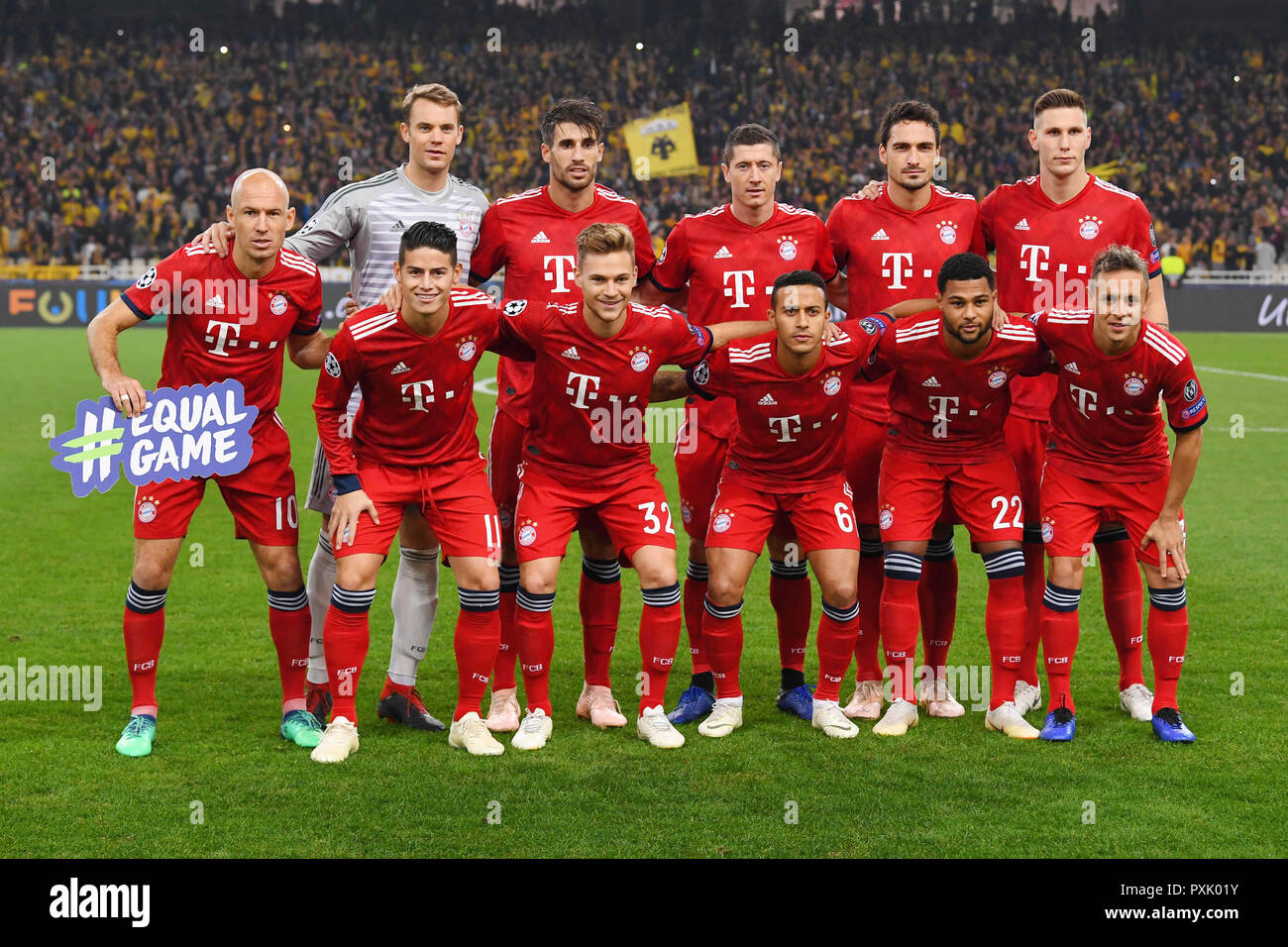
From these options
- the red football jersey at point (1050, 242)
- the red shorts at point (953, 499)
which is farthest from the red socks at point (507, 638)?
the red football jersey at point (1050, 242)

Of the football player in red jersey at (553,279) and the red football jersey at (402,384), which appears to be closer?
the red football jersey at (402,384)

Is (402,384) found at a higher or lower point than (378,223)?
lower

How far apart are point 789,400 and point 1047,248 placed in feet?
4.78

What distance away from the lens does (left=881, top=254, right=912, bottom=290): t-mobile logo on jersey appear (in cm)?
603

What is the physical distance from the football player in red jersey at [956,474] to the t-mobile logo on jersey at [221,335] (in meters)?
2.53

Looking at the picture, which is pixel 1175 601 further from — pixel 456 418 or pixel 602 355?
pixel 456 418

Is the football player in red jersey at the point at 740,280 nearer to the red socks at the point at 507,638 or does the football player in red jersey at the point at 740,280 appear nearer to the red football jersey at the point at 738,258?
the red football jersey at the point at 738,258

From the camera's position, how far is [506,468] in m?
5.96

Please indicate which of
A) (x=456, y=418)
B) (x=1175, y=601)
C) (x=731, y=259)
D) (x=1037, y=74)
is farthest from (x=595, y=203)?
(x=1037, y=74)

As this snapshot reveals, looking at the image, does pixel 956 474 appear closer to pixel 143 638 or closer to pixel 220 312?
pixel 220 312

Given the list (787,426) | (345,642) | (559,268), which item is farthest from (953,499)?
(345,642)

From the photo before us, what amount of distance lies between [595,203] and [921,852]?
10.4ft

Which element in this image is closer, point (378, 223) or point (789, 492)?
Answer: point (789, 492)

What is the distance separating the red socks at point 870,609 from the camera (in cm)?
600
